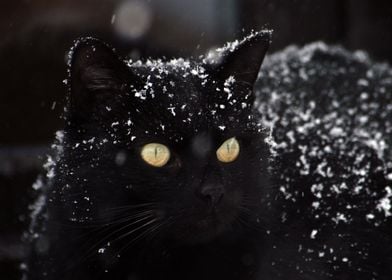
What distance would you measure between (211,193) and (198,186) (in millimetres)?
32

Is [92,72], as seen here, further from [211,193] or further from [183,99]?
[211,193]

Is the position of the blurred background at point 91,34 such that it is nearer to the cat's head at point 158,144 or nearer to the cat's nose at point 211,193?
the cat's head at point 158,144

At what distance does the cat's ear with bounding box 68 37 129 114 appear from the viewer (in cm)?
126

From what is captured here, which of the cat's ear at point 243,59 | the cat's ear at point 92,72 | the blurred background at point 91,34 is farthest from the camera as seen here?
the blurred background at point 91,34

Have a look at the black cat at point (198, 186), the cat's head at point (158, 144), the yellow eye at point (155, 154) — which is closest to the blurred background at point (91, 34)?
the black cat at point (198, 186)

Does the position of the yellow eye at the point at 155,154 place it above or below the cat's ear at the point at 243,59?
below

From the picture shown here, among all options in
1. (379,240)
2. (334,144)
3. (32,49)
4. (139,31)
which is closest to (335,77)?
(334,144)

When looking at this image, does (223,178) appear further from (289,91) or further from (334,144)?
(289,91)

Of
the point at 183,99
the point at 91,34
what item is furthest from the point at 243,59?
the point at 91,34

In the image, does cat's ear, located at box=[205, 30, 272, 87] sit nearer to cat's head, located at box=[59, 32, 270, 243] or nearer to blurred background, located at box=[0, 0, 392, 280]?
cat's head, located at box=[59, 32, 270, 243]

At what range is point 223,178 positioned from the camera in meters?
1.33

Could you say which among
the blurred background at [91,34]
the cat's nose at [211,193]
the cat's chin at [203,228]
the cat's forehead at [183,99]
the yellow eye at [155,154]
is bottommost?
the cat's chin at [203,228]

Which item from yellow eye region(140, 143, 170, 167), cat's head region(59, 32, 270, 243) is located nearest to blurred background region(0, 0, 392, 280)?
cat's head region(59, 32, 270, 243)

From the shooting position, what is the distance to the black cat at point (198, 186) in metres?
1.29
